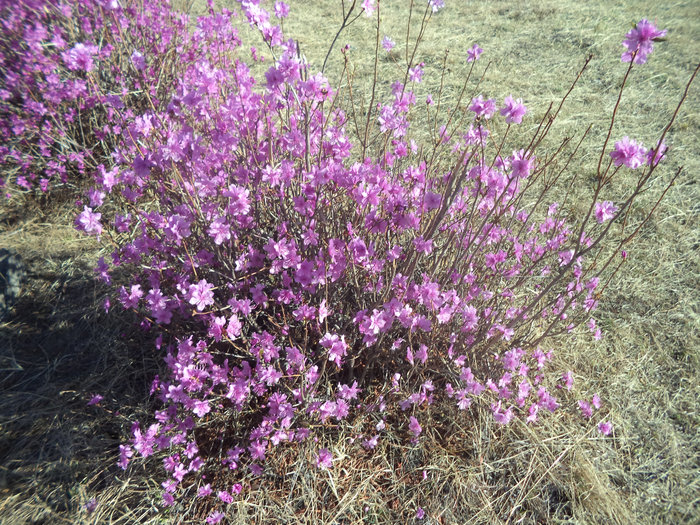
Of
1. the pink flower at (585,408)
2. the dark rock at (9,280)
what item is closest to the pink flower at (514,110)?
the pink flower at (585,408)

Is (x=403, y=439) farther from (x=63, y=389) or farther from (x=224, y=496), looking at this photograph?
(x=63, y=389)

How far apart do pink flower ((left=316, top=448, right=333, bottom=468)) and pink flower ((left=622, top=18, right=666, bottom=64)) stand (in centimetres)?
181

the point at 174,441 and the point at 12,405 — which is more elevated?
the point at 174,441

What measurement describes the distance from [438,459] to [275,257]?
1222 millimetres

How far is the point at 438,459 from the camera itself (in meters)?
1.88

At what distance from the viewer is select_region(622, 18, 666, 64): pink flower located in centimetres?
112

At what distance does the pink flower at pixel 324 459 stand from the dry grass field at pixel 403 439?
0.23ft

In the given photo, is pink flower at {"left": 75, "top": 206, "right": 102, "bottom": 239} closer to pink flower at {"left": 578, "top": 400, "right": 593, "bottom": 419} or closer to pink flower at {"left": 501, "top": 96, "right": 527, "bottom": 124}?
pink flower at {"left": 501, "top": 96, "right": 527, "bottom": 124}

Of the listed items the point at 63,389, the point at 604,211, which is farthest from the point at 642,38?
the point at 63,389

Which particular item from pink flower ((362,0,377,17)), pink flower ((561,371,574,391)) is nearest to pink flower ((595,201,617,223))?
pink flower ((561,371,574,391))

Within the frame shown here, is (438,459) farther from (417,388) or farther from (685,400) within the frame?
(685,400)

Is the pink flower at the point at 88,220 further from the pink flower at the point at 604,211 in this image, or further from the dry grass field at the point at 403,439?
the pink flower at the point at 604,211

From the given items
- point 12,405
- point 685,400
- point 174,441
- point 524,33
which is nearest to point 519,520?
point 685,400

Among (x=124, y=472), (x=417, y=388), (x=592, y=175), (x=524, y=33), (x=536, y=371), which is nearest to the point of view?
(x=124, y=472)
